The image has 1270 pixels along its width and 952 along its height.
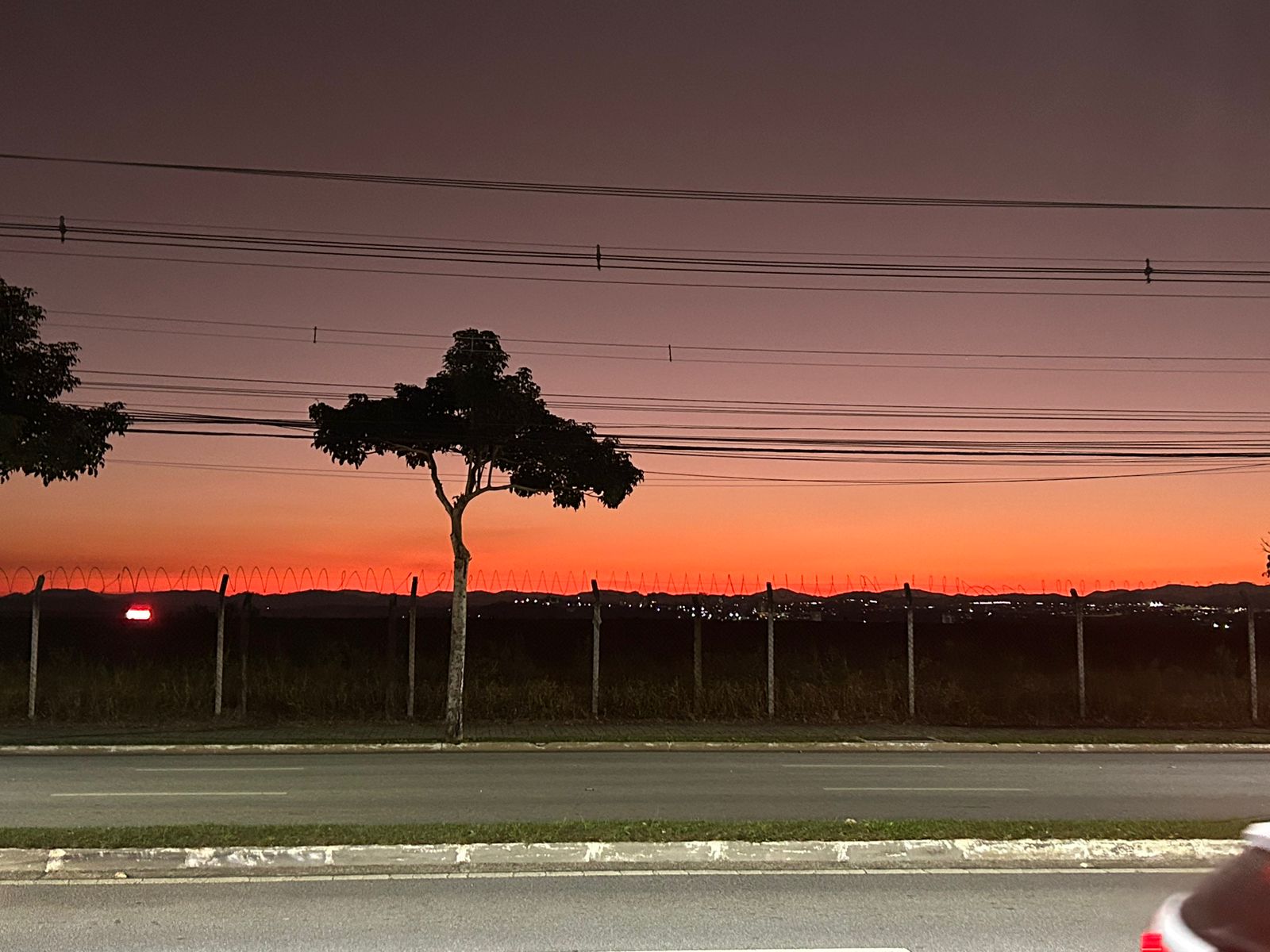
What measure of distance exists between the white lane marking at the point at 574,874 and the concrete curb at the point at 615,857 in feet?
0.26

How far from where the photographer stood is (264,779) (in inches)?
572

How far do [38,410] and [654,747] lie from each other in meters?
10.2

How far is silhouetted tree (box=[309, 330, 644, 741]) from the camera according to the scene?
2017cm

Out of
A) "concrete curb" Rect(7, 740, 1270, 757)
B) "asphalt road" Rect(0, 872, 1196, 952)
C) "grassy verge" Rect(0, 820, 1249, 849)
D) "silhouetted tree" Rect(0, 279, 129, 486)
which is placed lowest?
"asphalt road" Rect(0, 872, 1196, 952)

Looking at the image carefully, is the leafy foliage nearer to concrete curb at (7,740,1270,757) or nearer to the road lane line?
concrete curb at (7,740,1270,757)

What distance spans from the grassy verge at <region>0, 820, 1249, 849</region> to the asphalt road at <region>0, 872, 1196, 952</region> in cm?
72

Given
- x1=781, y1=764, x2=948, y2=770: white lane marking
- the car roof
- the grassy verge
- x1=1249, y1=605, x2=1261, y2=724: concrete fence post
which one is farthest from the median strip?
x1=1249, y1=605, x2=1261, y2=724: concrete fence post

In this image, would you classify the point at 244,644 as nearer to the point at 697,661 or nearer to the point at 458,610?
the point at 458,610

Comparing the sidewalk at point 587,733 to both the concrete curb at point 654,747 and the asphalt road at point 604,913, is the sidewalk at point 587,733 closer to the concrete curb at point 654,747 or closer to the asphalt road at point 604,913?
the concrete curb at point 654,747

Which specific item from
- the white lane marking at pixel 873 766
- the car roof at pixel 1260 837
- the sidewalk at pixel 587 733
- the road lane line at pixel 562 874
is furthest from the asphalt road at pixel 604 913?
the sidewalk at pixel 587 733

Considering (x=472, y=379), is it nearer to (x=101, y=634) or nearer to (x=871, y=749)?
(x=871, y=749)

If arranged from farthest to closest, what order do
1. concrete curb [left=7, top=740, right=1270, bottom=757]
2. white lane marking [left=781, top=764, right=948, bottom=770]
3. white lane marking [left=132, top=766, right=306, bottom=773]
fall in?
concrete curb [left=7, top=740, right=1270, bottom=757]
white lane marking [left=781, top=764, right=948, bottom=770]
white lane marking [left=132, top=766, right=306, bottom=773]

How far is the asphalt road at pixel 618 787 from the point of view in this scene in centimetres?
1183

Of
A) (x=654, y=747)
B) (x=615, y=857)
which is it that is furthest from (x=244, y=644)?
(x=615, y=857)
